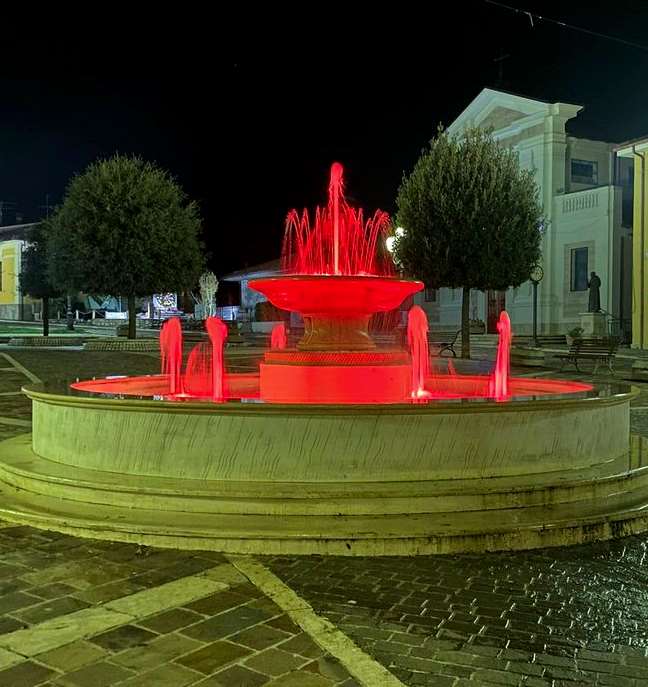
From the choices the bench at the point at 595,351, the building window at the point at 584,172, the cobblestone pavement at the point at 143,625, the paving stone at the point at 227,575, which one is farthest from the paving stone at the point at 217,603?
the building window at the point at 584,172

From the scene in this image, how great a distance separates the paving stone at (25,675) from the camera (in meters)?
3.18

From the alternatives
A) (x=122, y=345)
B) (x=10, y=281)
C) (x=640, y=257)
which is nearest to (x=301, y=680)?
(x=122, y=345)

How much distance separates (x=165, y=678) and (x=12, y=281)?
245 feet

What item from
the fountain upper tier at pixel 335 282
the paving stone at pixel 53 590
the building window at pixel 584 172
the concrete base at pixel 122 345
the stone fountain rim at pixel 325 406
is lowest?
the paving stone at pixel 53 590

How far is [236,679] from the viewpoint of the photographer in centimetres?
324

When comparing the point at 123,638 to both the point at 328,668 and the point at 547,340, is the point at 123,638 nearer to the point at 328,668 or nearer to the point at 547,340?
the point at 328,668

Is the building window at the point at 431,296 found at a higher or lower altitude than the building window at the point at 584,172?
lower

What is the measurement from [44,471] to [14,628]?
8.10ft

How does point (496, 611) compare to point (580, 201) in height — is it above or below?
below

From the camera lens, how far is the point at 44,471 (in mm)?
6070

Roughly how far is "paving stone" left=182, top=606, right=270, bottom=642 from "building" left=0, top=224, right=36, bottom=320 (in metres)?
71.0

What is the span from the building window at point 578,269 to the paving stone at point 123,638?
33410mm

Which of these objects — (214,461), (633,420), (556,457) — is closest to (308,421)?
(214,461)

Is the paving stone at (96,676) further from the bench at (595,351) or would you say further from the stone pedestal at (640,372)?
the bench at (595,351)
